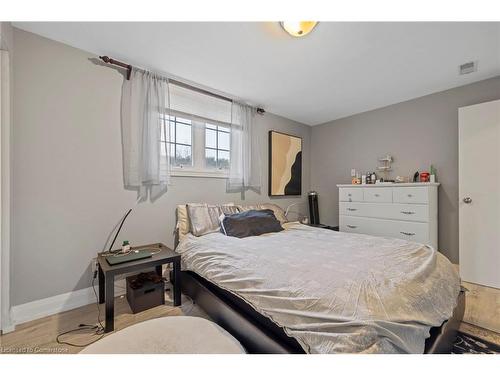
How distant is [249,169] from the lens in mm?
3037

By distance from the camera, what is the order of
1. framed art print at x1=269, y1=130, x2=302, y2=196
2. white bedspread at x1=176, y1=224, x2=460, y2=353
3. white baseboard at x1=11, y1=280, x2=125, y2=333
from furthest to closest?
framed art print at x1=269, y1=130, x2=302, y2=196, white baseboard at x1=11, y1=280, x2=125, y2=333, white bedspread at x1=176, y1=224, x2=460, y2=353

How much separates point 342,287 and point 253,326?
1.70ft

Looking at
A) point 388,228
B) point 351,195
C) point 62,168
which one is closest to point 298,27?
point 62,168

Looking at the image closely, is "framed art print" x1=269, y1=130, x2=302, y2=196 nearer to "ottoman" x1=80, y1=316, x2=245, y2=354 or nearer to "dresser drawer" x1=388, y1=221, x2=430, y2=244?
"dresser drawer" x1=388, y1=221, x2=430, y2=244

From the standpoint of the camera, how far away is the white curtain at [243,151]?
9.53 feet

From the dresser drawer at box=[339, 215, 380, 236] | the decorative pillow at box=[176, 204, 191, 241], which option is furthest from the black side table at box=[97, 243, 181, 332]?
the dresser drawer at box=[339, 215, 380, 236]

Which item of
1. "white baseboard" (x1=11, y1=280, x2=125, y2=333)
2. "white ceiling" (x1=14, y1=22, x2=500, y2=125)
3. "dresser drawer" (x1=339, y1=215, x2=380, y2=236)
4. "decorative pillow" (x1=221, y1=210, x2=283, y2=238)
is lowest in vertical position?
"white baseboard" (x1=11, y1=280, x2=125, y2=333)

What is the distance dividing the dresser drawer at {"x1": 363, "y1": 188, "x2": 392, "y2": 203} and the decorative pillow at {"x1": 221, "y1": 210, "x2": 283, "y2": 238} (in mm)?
1415

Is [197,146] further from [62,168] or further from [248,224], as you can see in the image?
[62,168]

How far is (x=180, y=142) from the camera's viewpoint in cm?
255

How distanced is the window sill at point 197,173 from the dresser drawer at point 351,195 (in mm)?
1798

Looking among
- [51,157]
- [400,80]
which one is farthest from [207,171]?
[400,80]

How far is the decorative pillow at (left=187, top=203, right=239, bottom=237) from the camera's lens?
7.52 ft
